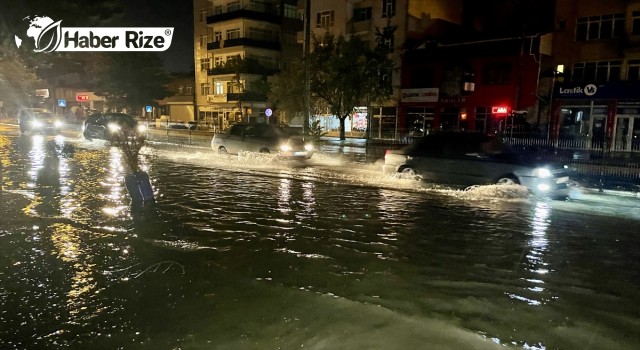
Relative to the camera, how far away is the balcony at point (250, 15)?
5391cm

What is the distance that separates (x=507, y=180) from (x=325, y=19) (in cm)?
3698

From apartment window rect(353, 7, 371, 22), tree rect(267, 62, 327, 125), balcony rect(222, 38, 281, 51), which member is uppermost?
apartment window rect(353, 7, 371, 22)

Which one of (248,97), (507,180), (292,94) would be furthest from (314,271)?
(248,97)

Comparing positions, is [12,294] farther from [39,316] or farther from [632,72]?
[632,72]

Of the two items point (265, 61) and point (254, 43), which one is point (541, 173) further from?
point (265, 61)

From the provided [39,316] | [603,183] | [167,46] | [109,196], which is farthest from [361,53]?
[39,316]

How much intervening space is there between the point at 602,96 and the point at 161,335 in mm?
32326

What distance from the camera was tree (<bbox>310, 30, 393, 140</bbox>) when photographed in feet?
103

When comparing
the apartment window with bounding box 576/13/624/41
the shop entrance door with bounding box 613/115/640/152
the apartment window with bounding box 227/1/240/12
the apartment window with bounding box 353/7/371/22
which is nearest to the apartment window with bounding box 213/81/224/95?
the apartment window with bounding box 227/1/240/12

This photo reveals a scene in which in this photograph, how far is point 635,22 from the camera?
29.5 m

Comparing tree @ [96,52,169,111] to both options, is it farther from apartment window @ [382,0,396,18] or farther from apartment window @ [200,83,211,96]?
apartment window @ [382,0,396,18]

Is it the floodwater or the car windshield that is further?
the car windshield

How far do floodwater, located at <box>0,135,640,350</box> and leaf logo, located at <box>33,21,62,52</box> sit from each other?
481 inches

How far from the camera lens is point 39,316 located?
4.60m
